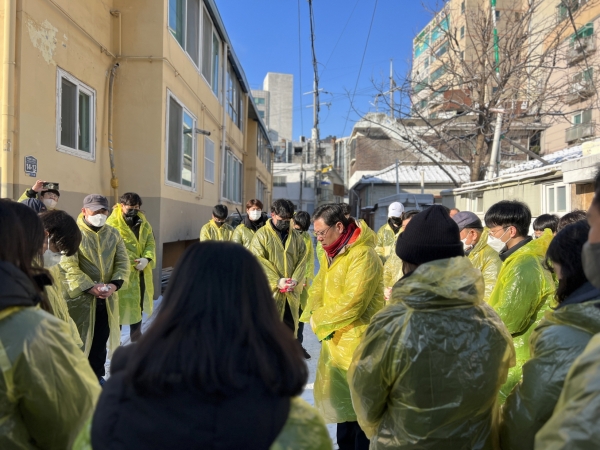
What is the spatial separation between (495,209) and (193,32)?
911 cm

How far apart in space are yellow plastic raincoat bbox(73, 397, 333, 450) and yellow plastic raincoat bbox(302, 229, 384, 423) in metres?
1.71

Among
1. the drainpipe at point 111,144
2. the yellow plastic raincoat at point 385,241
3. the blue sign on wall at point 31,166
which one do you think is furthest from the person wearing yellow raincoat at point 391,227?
the blue sign on wall at point 31,166

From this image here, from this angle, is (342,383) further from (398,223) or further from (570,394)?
(398,223)

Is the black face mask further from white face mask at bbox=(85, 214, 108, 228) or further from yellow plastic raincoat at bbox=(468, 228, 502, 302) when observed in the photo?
yellow plastic raincoat at bbox=(468, 228, 502, 302)

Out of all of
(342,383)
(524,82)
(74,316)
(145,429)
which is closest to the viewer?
(145,429)

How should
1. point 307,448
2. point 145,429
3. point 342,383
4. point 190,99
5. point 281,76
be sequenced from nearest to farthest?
point 145,429 < point 307,448 < point 342,383 < point 190,99 < point 281,76

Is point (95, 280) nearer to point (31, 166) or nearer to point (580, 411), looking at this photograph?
point (31, 166)

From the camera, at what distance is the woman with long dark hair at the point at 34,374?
1401mm

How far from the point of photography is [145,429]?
1.08 meters

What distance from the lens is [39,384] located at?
1430mm

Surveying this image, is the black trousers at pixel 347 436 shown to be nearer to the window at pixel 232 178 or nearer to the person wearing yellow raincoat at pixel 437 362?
the person wearing yellow raincoat at pixel 437 362

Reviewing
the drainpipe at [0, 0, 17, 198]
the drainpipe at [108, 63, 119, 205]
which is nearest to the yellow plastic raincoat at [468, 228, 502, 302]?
the drainpipe at [0, 0, 17, 198]

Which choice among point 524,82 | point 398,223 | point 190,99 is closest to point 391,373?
point 398,223

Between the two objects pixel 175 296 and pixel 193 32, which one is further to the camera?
pixel 193 32
